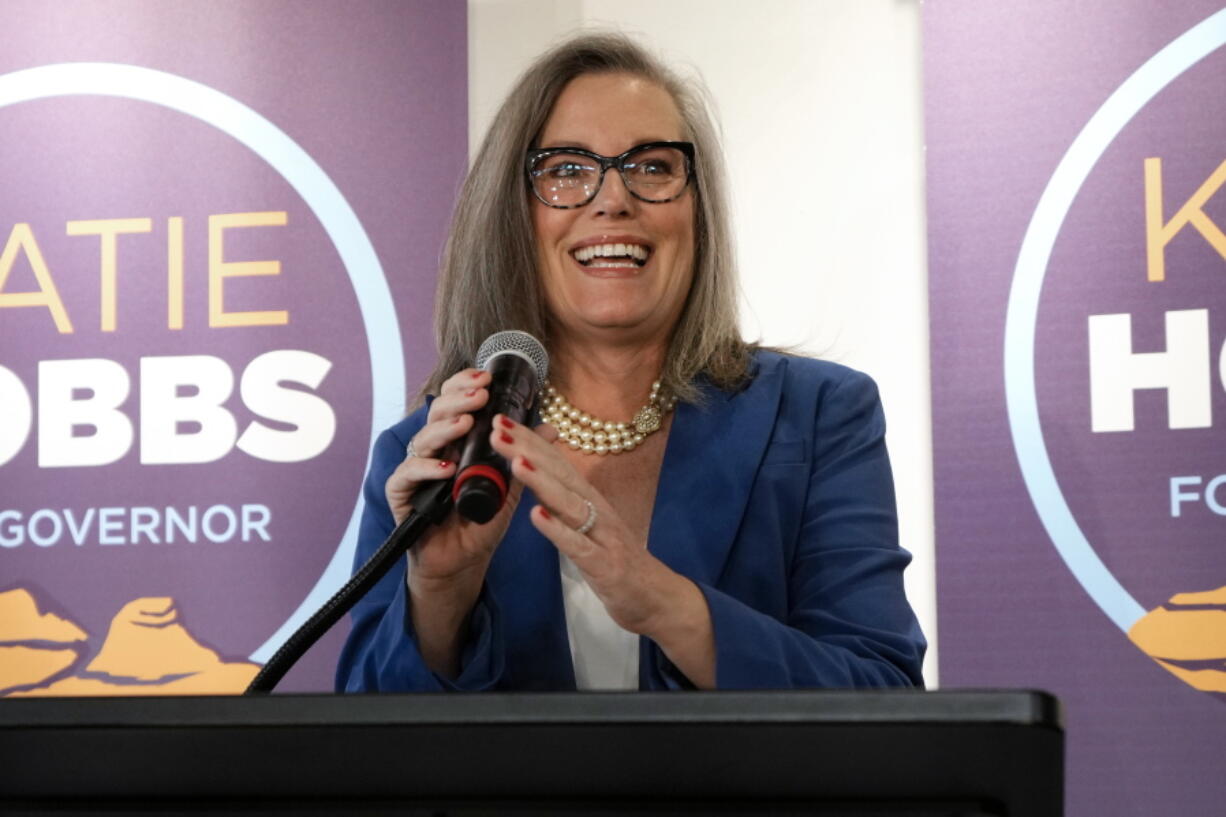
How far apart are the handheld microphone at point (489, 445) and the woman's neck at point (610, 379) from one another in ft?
1.21

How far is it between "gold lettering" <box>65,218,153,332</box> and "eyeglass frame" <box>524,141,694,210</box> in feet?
4.49

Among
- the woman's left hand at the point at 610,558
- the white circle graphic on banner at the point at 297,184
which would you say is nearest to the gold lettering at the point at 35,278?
the white circle graphic on banner at the point at 297,184

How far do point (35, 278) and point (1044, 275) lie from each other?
6.40 feet

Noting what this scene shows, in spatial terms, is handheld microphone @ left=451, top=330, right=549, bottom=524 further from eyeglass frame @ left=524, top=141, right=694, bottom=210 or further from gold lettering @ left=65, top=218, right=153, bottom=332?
gold lettering @ left=65, top=218, right=153, bottom=332

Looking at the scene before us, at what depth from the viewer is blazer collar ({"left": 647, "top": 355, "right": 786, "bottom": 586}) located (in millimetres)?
1602

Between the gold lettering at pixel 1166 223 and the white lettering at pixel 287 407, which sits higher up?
the gold lettering at pixel 1166 223

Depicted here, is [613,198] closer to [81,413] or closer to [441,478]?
[441,478]

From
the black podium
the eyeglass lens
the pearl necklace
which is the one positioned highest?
the eyeglass lens

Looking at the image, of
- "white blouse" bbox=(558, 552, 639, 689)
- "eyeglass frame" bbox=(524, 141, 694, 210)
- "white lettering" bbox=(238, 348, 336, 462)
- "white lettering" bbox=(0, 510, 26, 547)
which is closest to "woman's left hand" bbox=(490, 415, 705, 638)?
"white blouse" bbox=(558, 552, 639, 689)

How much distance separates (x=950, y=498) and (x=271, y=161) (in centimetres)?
146

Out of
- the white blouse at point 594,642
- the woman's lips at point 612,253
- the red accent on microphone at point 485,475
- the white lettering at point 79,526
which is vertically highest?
the woman's lips at point 612,253

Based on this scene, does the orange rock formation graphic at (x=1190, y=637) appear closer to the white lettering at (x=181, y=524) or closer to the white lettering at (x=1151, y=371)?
the white lettering at (x=1151, y=371)

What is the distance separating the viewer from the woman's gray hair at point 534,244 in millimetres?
1780

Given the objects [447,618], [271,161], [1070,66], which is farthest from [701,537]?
[271,161]
